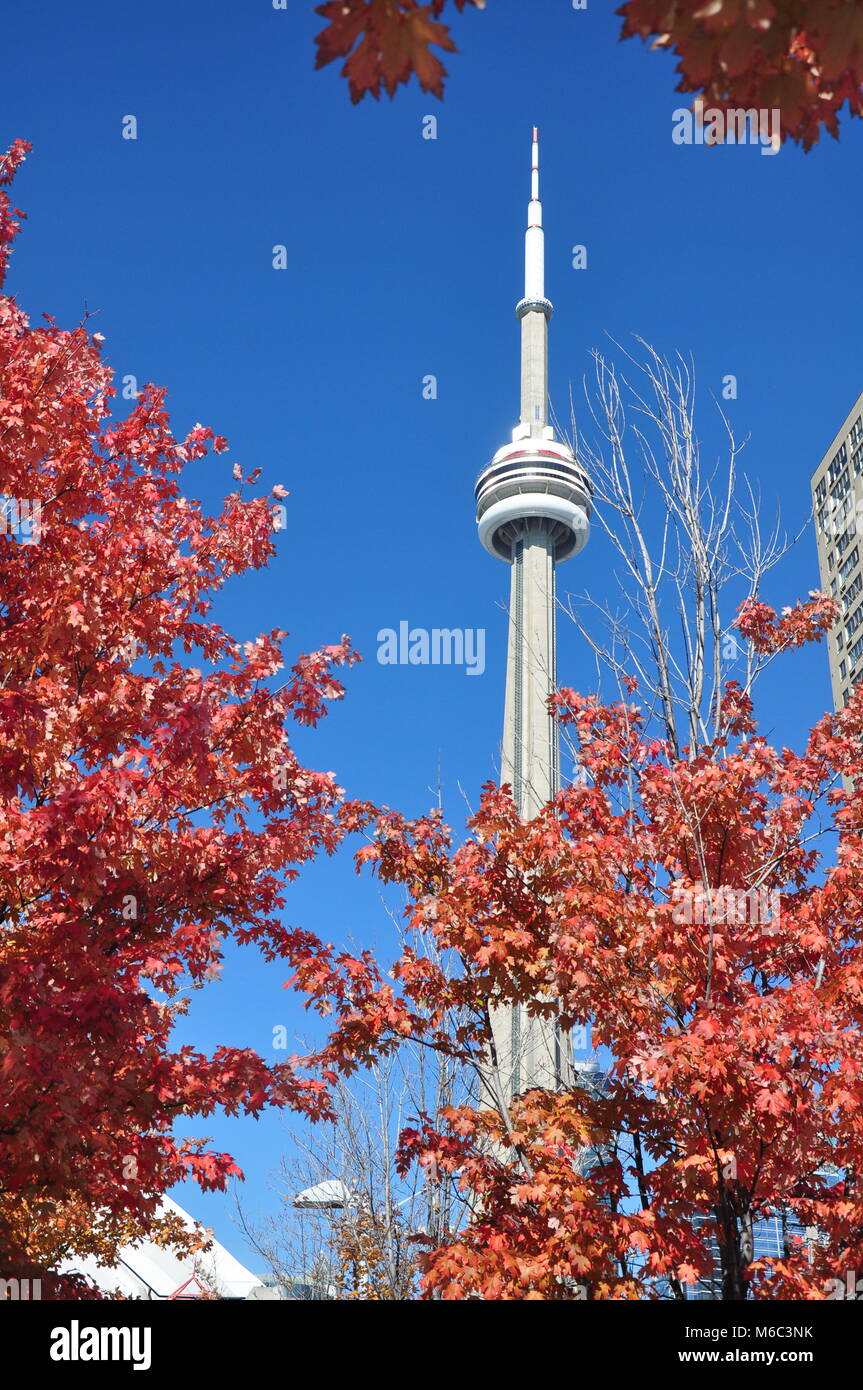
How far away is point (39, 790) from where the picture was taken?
286 inches

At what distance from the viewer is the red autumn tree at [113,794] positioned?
6.32 meters

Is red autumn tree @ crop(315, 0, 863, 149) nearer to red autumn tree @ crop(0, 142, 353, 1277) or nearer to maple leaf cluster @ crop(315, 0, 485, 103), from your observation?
maple leaf cluster @ crop(315, 0, 485, 103)

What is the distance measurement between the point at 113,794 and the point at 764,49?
16.3ft

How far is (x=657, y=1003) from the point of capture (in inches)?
298

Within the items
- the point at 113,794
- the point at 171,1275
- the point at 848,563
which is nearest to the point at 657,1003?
the point at 113,794

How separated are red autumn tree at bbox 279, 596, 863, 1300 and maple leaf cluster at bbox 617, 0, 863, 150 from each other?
5176 mm

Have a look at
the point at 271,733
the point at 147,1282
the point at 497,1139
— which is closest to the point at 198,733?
the point at 271,733

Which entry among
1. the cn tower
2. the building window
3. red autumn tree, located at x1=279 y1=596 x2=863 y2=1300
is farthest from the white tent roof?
the building window

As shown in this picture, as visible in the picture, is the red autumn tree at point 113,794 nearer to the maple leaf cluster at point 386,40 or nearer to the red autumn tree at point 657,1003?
the red autumn tree at point 657,1003

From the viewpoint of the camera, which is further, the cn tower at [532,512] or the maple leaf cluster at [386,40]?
the cn tower at [532,512]

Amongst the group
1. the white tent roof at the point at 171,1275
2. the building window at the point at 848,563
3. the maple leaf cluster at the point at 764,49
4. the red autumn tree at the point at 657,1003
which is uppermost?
the building window at the point at 848,563

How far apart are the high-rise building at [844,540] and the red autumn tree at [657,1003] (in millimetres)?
67982

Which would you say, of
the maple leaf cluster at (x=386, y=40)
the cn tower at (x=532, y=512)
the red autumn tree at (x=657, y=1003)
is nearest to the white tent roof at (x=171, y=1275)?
the red autumn tree at (x=657, y=1003)

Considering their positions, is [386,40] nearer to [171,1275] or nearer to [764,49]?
[764,49]
